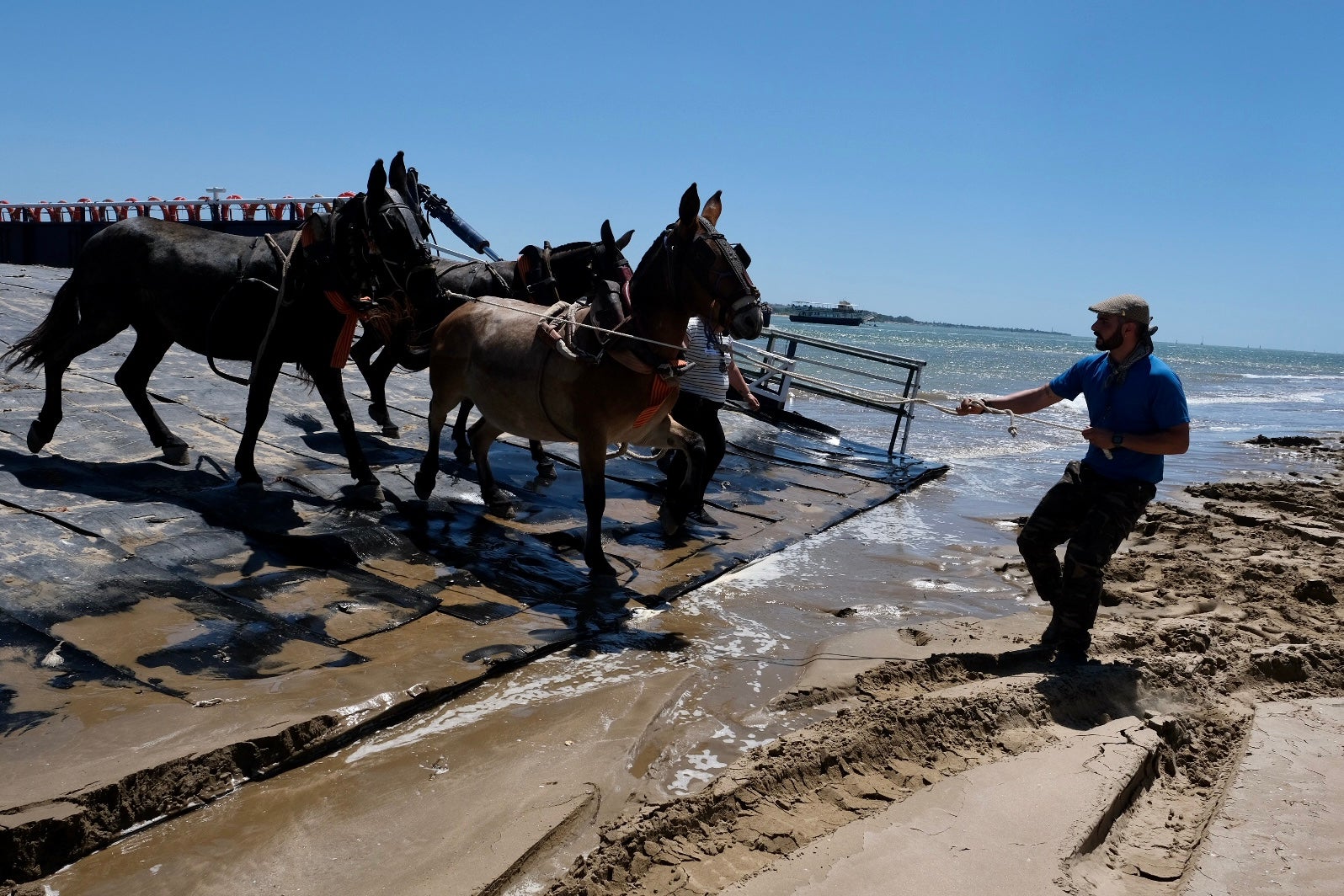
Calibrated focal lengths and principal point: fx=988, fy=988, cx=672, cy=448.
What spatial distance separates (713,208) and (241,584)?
11.2ft

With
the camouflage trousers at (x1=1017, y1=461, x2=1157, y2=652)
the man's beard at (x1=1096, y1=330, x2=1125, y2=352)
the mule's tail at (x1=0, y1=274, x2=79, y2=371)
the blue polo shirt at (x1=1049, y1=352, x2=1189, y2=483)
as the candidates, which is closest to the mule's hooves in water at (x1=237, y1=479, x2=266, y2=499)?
the mule's tail at (x1=0, y1=274, x2=79, y2=371)

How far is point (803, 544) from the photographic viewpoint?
7898 millimetres

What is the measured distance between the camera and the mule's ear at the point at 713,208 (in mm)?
6004

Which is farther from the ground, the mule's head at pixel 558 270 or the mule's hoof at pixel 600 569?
the mule's head at pixel 558 270

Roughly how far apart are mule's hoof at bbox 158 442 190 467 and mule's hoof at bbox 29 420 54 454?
0.72 m

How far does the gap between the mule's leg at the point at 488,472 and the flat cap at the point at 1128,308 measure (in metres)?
4.21

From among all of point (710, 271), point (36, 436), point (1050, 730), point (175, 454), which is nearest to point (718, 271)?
point (710, 271)

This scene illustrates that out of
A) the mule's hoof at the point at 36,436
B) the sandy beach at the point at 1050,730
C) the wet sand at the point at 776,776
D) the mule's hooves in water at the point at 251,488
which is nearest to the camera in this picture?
the wet sand at the point at 776,776

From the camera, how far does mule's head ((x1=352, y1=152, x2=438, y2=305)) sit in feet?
21.6

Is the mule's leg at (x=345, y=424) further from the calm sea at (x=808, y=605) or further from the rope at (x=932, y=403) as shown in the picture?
the rope at (x=932, y=403)

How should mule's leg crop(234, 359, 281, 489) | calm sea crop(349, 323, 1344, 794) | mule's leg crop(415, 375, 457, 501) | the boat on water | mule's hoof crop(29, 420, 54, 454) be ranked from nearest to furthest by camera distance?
calm sea crop(349, 323, 1344, 794) → mule's hoof crop(29, 420, 54, 454) → mule's leg crop(234, 359, 281, 489) → mule's leg crop(415, 375, 457, 501) → the boat on water

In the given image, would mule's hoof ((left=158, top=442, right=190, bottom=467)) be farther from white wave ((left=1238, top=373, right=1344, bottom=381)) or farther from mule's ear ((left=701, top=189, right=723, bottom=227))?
white wave ((left=1238, top=373, right=1344, bottom=381))

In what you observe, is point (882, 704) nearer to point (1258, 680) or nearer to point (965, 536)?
point (1258, 680)

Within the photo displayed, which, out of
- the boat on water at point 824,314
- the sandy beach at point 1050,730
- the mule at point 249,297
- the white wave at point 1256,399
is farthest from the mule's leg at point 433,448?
the boat on water at point 824,314
